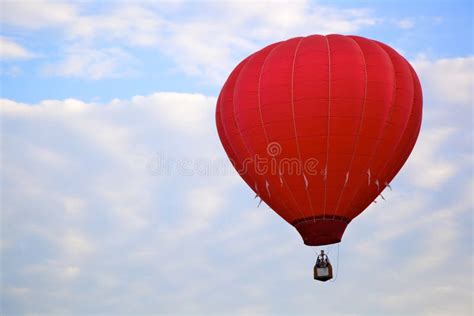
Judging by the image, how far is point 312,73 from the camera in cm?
5381

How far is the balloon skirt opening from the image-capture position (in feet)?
177

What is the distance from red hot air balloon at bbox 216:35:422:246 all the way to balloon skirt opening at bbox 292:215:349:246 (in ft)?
0.12

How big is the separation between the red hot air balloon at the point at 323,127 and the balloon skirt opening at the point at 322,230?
4 cm

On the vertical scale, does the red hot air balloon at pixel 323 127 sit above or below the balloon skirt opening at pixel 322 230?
above

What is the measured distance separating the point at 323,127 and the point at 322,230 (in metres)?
3.93

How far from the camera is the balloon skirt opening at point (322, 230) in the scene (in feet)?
177

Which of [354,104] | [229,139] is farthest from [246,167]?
[354,104]

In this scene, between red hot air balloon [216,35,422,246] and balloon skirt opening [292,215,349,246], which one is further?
balloon skirt opening [292,215,349,246]

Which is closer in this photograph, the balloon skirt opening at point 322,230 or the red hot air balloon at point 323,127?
the red hot air balloon at point 323,127

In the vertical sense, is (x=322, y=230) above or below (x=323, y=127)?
below

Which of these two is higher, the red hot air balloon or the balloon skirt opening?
the red hot air balloon

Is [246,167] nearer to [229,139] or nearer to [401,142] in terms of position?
[229,139]

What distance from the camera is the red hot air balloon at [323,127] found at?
175 ft

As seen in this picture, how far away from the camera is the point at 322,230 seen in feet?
177
